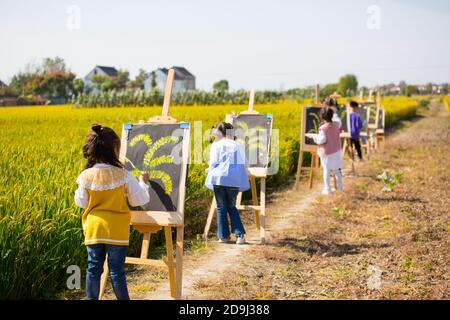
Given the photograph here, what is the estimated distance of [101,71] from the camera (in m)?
108

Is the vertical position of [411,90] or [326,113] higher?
[411,90]

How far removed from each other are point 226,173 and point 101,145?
291 cm

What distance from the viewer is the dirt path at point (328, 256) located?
19.1ft

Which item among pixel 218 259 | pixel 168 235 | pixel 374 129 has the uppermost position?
pixel 374 129

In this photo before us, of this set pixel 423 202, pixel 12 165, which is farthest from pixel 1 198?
pixel 423 202

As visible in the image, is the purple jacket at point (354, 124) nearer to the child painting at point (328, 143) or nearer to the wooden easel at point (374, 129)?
the child painting at point (328, 143)

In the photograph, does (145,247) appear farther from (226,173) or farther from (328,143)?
(328,143)

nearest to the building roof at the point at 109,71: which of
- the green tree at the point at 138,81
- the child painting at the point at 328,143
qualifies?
the green tree at the point at 138,81

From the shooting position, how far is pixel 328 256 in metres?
7.12

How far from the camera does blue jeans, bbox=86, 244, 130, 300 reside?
4.83 m

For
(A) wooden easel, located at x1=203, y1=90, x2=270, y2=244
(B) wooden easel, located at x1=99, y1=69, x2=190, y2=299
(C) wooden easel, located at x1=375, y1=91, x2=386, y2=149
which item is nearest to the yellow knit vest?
(B) wooden easel, located at x1=99, y1=69, x2=190, y2=299

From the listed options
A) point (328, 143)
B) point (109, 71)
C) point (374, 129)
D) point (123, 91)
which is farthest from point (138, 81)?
point (328, 143)

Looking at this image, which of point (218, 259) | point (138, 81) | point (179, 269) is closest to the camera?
point (179, 269)

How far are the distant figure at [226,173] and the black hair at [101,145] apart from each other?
2.76 m
